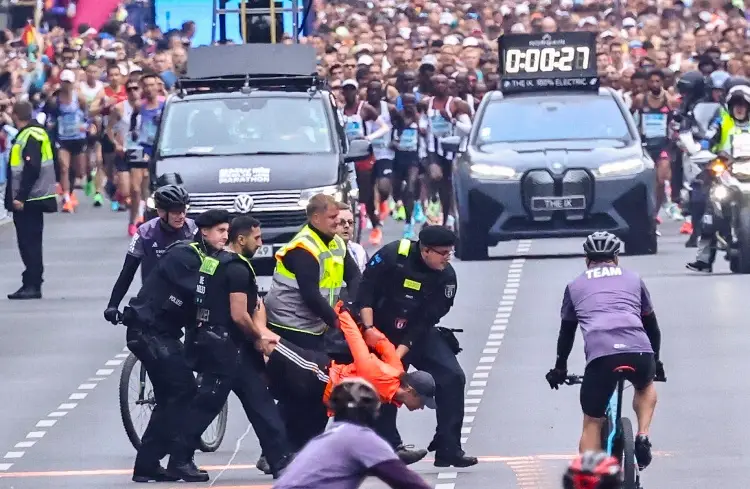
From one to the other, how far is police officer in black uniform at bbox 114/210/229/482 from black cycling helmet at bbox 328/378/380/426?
5428 mm

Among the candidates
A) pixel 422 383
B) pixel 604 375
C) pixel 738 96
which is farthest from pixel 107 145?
pixel 604 375

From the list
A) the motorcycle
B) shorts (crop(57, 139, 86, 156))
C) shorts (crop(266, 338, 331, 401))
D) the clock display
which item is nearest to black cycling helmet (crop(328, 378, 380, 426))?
shorts (crop(266, 338, 331, 401))

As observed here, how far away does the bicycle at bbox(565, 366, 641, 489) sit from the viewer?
38.7 feet

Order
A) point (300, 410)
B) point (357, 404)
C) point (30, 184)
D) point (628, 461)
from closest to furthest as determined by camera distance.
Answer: point (357, 404)
point (628, 461)
point (300, 410)
point (30, 184)

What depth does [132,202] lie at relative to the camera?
2984 cm

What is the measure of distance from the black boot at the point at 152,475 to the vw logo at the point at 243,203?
9.05 meters

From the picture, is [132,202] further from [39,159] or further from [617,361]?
[617,361]

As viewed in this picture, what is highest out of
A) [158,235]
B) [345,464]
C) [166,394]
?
[345,464]

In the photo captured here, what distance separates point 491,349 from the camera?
760 inches

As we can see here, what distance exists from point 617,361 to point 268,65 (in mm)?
14153

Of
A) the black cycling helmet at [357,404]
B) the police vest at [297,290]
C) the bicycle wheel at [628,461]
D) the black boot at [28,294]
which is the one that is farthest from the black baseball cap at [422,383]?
the black boot at [28,294]

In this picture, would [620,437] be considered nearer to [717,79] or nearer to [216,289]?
[216,289]

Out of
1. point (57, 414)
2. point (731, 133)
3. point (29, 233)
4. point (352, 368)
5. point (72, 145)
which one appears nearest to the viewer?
point (352, 368)

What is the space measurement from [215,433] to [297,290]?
1.91 meters
